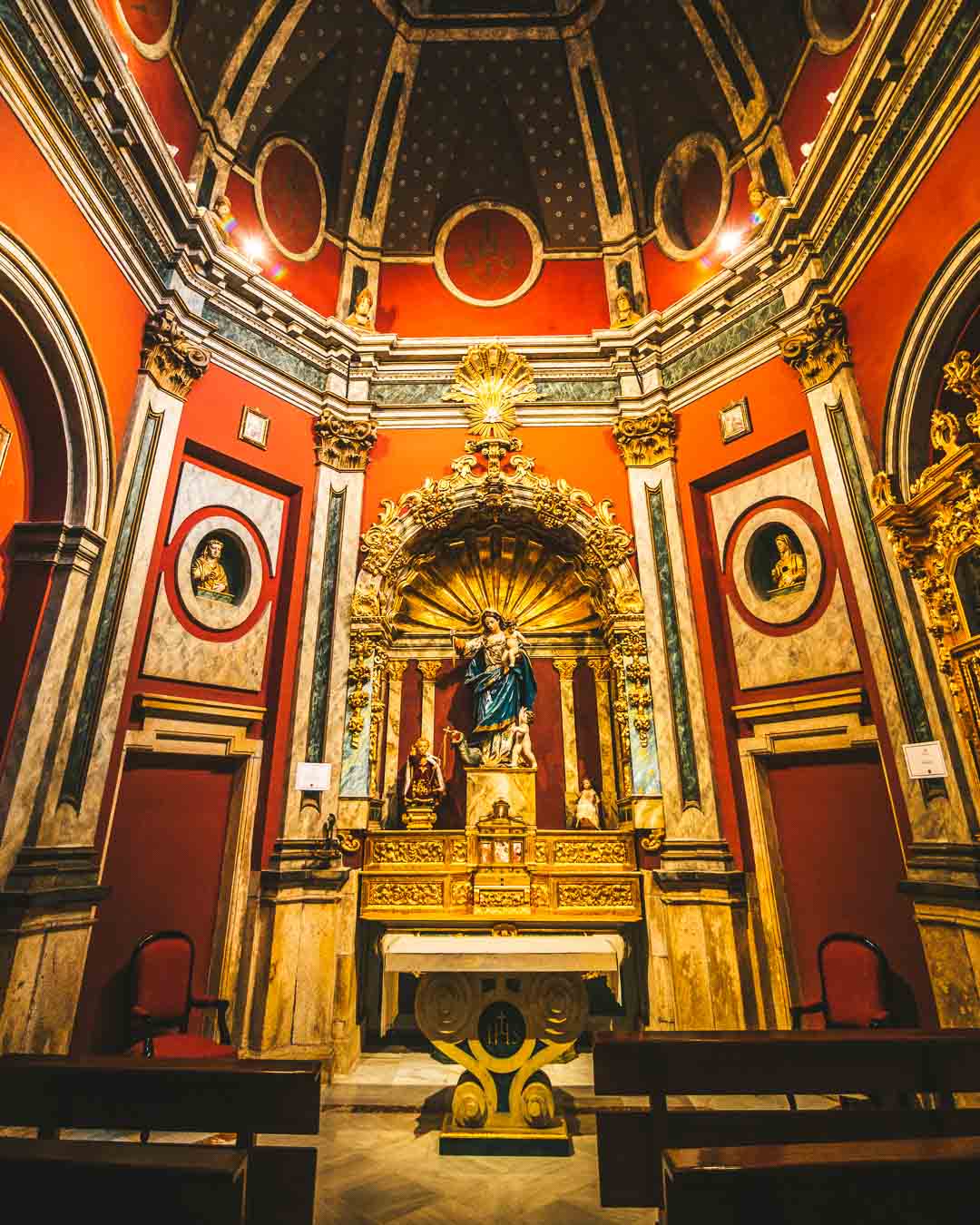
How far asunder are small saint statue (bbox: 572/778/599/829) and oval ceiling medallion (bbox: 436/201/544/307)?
6.06 meters

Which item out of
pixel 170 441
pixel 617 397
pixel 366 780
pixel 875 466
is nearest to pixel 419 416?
pixel 617 397

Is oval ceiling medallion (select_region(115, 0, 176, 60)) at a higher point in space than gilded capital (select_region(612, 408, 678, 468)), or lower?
higher

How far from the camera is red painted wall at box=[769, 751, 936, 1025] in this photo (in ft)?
16.0

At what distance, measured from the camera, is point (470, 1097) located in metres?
4.05

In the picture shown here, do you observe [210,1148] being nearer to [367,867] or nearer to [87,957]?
[87,957]

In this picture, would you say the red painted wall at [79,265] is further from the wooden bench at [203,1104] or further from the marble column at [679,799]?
the marble column at [679,799]

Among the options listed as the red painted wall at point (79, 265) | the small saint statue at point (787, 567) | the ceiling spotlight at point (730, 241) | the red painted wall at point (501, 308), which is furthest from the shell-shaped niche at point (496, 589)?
the ceiling spotlight at point (730, 241)

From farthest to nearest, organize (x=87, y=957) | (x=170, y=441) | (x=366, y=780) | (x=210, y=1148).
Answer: (x=366, y=780) → (x=170, y=441) → (x=87, y=957) → (x=210, y=1148)

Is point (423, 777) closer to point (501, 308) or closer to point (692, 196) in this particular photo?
point (501, 308)

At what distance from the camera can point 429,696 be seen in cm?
739

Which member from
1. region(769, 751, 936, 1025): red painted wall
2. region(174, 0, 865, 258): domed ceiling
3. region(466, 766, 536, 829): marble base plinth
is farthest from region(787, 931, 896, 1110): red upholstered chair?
region(174, 0, 865, 258): domed ceiling

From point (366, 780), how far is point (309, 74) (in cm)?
809

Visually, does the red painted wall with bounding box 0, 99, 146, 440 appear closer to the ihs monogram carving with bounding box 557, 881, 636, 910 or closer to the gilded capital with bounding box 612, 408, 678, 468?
the gilded capital with bounding box 612, 408, 678, 468

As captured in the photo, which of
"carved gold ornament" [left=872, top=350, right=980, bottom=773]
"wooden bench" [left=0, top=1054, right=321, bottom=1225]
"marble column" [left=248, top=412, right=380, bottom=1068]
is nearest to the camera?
"wooden bench" [left=0, top=1054, right=321, bottom=1225]
